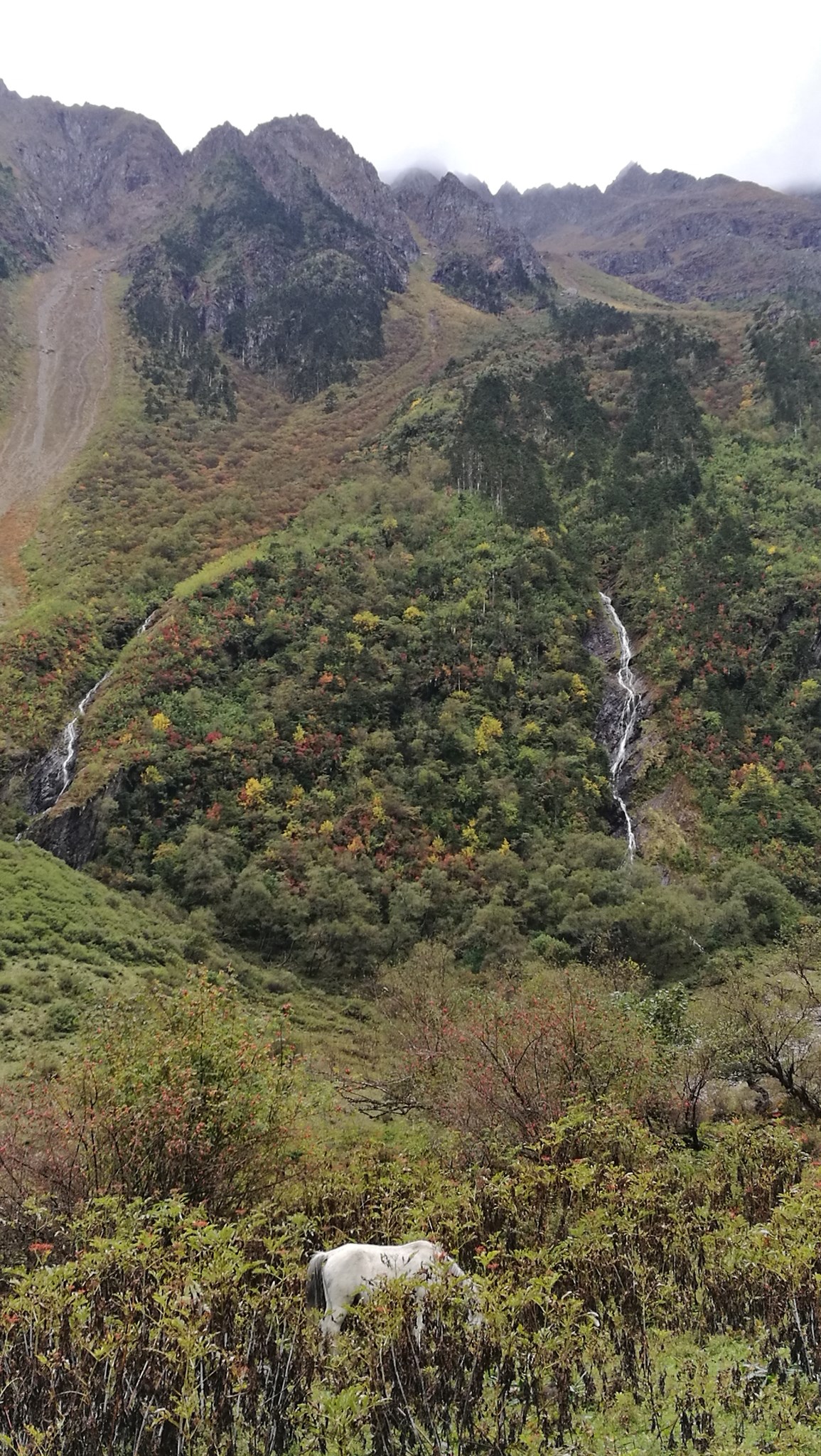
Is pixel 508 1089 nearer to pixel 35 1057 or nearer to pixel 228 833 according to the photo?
pixel 35 1057

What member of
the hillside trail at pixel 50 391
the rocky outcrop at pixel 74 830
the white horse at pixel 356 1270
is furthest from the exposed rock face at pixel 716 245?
the white horse at pixel 356 1270

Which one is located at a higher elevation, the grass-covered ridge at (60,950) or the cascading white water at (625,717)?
the cascading white water at (625,717)

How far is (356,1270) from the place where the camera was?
30.9 feet

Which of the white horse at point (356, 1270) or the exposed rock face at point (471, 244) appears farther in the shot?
the exposed rock face at point (471, 244)

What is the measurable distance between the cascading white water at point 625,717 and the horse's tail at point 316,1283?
33802 millimetres

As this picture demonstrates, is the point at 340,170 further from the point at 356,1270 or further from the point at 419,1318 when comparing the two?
the point at 419,1318

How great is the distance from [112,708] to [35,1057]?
87.2 ft

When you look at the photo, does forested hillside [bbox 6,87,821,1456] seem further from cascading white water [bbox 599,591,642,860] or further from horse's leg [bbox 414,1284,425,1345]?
cascading white water [bbox 599,591,642,860]

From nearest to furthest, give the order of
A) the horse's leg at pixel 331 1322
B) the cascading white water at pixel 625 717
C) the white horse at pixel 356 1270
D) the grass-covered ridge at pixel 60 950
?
1. the horse's leg at pixel 331 1322
2. the white horse at pixel 356 1270
3. the grass-covered ridge at pixel 60 950
4. the cascading white water at pixel 625 717

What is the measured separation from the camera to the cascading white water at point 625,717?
45.1 meters

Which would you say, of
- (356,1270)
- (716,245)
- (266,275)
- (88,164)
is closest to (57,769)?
(356,1270)

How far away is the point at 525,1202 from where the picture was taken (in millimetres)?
11523

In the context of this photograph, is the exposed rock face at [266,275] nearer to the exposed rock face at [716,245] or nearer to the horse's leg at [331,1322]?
the exposed rock face at [716,245]

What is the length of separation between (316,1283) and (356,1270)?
25.7 inches
